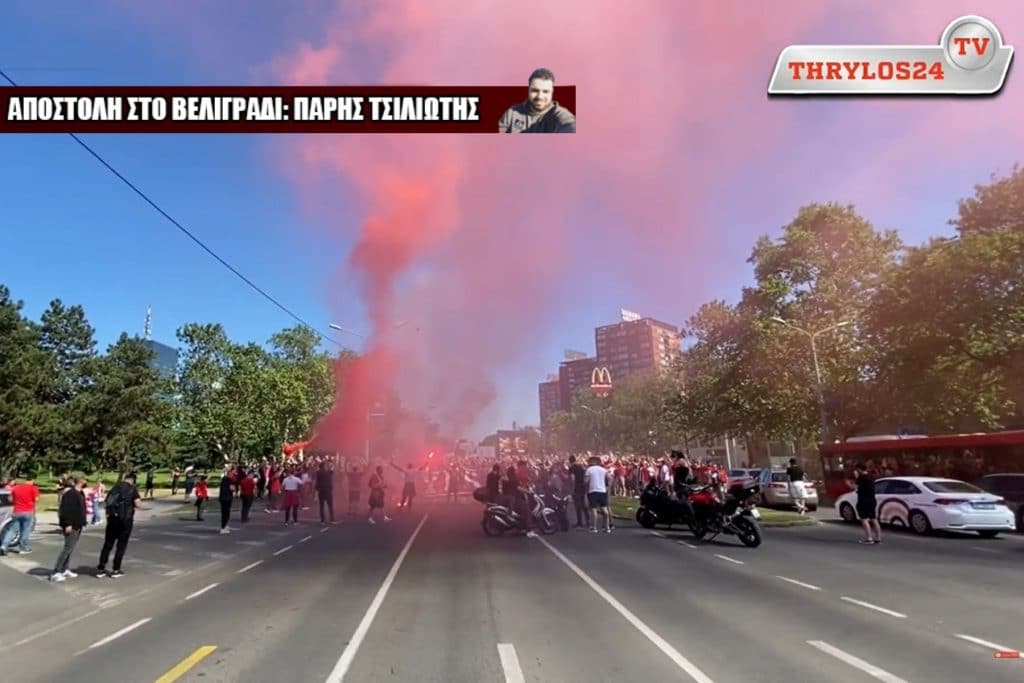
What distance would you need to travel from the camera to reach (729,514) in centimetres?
1370

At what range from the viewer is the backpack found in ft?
34.1

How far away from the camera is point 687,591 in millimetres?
8719

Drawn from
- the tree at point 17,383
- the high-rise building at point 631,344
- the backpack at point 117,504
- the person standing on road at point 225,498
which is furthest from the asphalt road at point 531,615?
the high-rise building at point 631,344

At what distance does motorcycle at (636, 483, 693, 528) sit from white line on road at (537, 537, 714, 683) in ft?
17.8

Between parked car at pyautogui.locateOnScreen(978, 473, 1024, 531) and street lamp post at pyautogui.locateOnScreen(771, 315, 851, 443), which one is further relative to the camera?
street lamp post at pyautogui.locateOnScreen(771, 315, 851, 443)

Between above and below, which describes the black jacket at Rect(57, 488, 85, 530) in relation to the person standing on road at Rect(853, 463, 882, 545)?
above

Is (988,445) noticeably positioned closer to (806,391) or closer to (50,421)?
(806,391)

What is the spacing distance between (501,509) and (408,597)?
671 centimetres

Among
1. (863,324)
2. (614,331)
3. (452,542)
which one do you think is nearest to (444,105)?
(452,542)

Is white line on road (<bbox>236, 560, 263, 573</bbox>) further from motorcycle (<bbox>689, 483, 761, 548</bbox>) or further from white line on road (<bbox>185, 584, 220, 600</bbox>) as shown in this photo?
motorcycle (<bbox>689, 483, 761, 548</bbox>)

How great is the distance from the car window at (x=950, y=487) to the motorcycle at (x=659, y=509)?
609cm

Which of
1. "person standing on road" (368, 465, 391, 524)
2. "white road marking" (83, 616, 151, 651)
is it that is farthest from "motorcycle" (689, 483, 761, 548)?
"white road marking" (83, 616, 151, 651)

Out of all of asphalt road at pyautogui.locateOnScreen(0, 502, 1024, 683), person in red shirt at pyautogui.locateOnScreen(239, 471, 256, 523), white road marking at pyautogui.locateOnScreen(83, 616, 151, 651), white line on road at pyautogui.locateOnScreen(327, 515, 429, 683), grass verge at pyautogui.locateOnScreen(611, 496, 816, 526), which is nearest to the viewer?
white line on road at pyautogui.locateOnScreen(327, 515, 429, 683)

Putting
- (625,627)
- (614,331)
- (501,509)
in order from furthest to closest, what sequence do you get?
1. (614,331)
2. (501,509)
3. (625,627)
